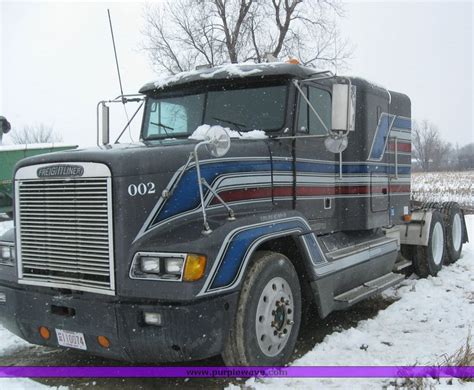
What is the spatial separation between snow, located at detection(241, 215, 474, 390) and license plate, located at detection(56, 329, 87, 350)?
129cm

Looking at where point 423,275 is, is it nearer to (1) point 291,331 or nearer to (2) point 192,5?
(1) point 291,331

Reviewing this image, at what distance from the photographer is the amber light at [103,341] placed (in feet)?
11.8

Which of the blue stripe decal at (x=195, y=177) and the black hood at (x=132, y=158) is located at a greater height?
the black hood at (x=132, y=158)

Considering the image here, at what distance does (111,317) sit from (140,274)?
0.37 m

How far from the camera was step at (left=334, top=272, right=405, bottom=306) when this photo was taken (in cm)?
514

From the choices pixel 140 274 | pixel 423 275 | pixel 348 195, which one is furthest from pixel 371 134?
pixel 140 274

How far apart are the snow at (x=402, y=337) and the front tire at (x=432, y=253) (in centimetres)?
65

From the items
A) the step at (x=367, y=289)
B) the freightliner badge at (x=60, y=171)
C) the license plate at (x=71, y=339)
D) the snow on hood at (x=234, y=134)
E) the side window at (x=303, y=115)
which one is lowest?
the step at (x=367, y=289)

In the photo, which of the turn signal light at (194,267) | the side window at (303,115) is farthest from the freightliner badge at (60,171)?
the side window at (303,115)

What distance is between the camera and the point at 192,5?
22594 millimetres

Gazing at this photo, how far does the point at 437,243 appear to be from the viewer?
332 inches

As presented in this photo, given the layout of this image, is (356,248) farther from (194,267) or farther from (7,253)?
(7,253)

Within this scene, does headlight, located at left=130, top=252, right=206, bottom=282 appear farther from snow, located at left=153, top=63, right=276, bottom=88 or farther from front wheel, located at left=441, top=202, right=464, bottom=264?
front wheel, located at left=441, top=202, right=464, bottom=264

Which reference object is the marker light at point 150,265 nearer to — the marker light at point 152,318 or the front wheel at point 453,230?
the marker light at point 152,318
